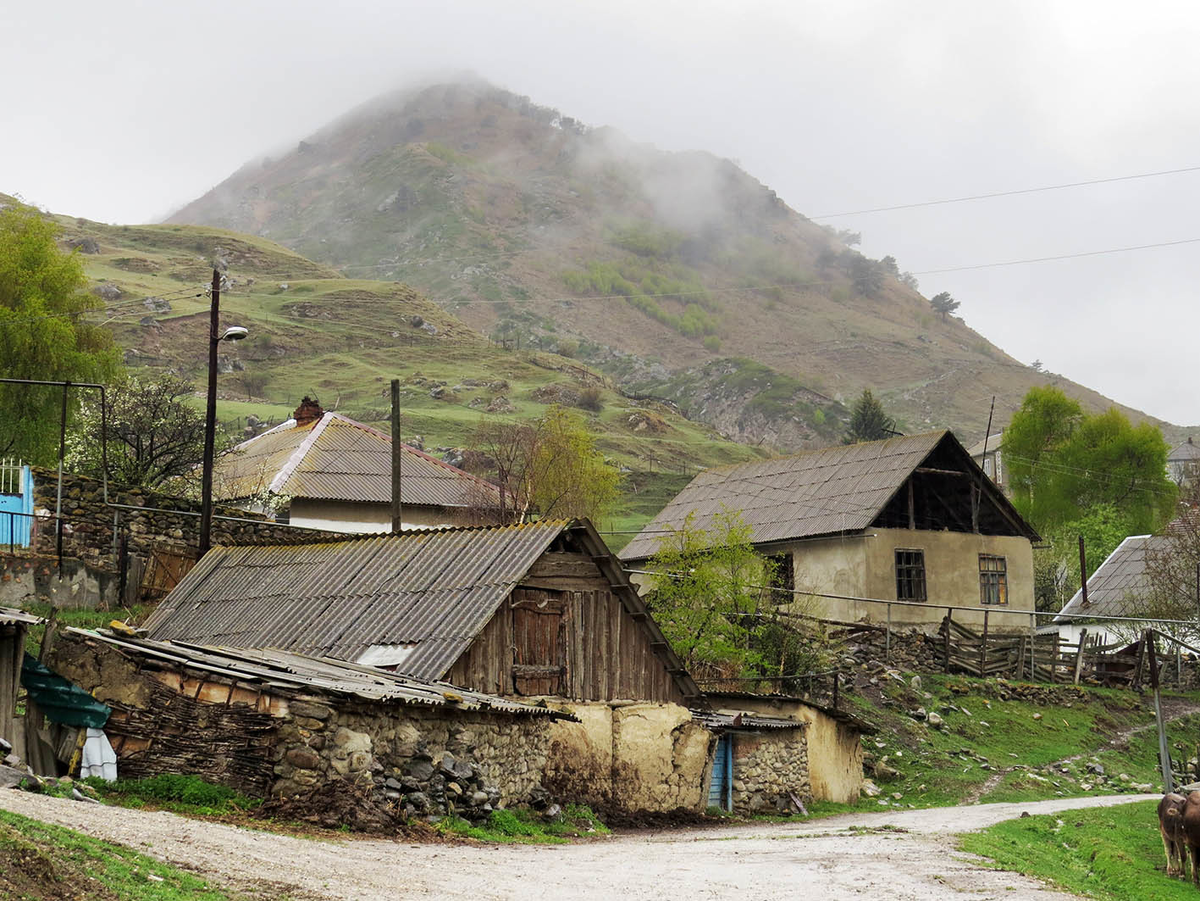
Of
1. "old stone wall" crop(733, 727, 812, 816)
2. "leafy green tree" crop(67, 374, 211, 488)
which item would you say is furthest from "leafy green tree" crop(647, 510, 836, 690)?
"leafy green tree" crop(67, 374, 211, 488)

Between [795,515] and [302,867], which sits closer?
[302,867]

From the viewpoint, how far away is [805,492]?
141ft

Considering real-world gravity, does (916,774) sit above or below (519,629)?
below

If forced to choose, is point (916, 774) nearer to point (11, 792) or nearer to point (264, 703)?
point (264, 703)

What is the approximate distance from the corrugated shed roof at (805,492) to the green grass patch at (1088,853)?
17.3 meters

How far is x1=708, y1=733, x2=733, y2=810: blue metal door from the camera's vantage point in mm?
24938

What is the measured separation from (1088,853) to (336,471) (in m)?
29.9

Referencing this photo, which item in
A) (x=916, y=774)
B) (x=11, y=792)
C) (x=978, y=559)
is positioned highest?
(x=978, y=559)

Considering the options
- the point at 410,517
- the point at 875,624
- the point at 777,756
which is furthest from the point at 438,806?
the point at 410,517

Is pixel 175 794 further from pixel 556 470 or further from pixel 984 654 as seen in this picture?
pixel 556 470

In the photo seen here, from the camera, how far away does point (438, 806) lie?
16.1 metres

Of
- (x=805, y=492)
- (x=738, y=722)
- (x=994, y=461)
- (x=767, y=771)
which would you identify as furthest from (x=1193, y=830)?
(x=994, y=461)

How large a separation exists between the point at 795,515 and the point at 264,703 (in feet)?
93.6

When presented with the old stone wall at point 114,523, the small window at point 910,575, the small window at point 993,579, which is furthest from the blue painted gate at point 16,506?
the small window at point 993,579
